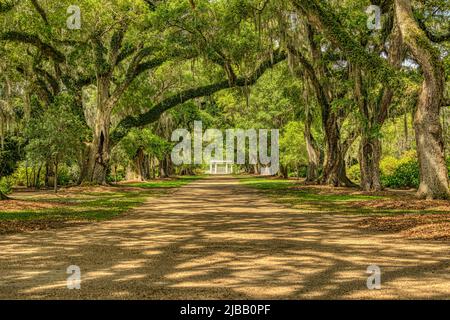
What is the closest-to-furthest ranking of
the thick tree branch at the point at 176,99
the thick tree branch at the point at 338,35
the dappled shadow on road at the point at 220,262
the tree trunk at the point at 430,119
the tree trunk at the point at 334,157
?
the dappled shadow on road at the point at 220,262
the tree trunk at the point at 430,119
the thick tree branch at the point at 338,35
the tree trunk at the point at 334,157
the thick tree branch at the point at 176,99

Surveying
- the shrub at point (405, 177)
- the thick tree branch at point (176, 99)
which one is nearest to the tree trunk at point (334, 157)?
the shrub at point (405, 177)

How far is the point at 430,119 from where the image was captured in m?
17.4

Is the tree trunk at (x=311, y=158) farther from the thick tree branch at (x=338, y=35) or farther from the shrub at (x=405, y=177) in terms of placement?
the thick tree branch at (x=338, y=35)

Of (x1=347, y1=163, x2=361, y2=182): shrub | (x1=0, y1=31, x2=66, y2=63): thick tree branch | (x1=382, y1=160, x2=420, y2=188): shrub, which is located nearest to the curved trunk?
(x1=382, y1=160, x2=420, y2=188): shrub

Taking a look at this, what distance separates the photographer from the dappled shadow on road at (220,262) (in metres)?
5.98

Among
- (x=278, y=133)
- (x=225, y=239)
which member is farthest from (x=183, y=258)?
(x=278, y=133)

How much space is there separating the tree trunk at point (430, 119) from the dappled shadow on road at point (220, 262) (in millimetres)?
5755

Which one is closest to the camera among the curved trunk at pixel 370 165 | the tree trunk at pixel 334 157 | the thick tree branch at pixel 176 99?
the curved trunk at pixel 370 165

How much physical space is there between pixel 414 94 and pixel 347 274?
12960 millimetres

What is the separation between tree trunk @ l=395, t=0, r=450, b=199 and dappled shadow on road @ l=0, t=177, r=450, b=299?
227 inches

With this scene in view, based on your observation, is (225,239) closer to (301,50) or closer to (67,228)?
(67,228)

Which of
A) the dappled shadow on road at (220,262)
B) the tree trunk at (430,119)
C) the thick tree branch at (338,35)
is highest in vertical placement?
the thick tree branch at (338,35)

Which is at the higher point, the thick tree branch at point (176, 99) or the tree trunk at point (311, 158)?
the thick tree branch at point (176, 99)

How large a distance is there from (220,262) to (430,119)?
481 inches
